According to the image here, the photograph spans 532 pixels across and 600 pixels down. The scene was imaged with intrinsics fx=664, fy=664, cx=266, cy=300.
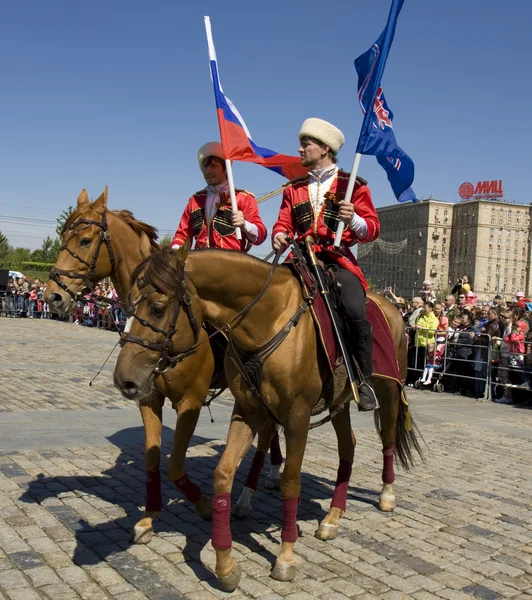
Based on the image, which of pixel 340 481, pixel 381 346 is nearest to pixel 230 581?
pixel 340 481

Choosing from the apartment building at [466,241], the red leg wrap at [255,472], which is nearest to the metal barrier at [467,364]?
the red leg wrap at [255,472]

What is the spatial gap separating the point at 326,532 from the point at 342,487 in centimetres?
55

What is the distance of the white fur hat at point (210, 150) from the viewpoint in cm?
628

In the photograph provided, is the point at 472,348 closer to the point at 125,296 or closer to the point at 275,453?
the point at 275,453

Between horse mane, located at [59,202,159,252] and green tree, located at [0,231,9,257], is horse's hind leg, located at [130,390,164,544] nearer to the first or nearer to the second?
horse mane, located at [59,202,159,252]

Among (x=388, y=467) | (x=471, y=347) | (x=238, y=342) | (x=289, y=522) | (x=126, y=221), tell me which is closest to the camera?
(x=238, y=342)

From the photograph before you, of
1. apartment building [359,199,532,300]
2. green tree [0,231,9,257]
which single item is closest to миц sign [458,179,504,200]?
apartment building [359,199,532,300]

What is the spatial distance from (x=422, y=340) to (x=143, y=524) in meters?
12.4

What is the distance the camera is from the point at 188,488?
18.2 feet

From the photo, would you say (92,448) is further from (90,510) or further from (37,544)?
(37,544)

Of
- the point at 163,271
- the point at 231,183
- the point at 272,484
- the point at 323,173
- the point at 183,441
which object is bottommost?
the point at 272,484

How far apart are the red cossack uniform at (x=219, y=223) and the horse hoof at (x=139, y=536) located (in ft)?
8.34

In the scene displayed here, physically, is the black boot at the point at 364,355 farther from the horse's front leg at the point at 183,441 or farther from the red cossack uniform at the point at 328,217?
the horse's front leg at the point at 183,441

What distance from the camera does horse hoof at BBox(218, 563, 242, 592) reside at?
4371 mm
